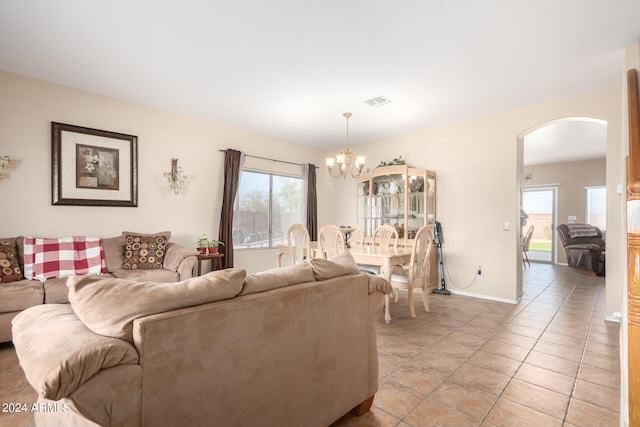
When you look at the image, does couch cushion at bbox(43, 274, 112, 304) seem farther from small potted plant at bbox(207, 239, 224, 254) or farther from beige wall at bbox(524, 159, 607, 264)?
beige wall at bbox(524, 159, 607, 264)

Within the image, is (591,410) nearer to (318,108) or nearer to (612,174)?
(612,174)

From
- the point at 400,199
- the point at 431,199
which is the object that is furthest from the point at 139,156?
the point at 431,199

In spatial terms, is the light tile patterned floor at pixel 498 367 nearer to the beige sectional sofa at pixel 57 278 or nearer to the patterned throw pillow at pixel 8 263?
the beige sectional sofa at pixel 57 278

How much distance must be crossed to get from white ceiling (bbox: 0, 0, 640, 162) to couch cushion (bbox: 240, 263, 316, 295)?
1880 mm

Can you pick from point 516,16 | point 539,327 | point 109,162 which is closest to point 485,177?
point 539,327

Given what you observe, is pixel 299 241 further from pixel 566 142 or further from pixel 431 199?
pixel 566 142

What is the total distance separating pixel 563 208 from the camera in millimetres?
7840

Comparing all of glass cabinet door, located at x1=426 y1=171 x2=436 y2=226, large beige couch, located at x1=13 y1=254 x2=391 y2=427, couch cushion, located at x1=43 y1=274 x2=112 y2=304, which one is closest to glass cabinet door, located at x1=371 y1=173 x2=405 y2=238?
glass cabinet door, located at x1=426 y1=171 x2=436 y2=226

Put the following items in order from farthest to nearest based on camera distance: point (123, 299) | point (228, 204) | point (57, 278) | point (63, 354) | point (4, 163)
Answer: point (228, 204)
point (4, 163)
point (57, 278)
point (123, 299)
point (63, 354)

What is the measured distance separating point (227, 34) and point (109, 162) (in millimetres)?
2505

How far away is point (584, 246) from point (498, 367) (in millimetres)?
5848

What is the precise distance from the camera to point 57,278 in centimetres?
317

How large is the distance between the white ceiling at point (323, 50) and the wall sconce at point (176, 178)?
0.86m

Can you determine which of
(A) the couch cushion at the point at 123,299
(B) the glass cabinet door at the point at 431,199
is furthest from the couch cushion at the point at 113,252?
(B) the glass cabinet door at the point at 431,199
